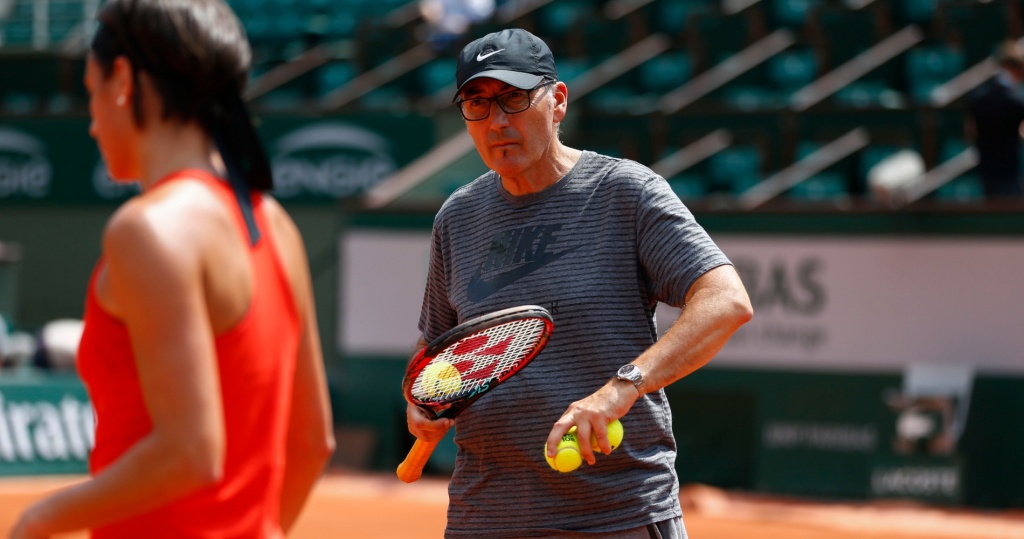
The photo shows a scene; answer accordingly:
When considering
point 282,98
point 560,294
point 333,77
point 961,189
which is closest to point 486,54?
point 560,294

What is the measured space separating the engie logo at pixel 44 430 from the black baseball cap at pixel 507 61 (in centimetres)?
827

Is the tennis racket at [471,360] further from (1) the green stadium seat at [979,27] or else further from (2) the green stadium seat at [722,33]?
(2) the green stadium seat at [722,33]

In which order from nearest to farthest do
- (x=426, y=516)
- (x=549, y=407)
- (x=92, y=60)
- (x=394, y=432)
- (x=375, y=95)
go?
(x=92, y=60), (x=549, y=407), (x=426, y=516), (x=394, y=432), (x=375, y=95)

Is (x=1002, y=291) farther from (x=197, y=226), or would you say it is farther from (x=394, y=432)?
(x=197, y=226)

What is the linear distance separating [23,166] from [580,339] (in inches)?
539

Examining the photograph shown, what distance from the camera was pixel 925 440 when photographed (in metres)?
10.0

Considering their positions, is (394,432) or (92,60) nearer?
(92,60)

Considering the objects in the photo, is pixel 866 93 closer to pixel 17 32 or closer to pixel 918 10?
pixel 918 10

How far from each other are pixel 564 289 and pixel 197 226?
3.95 ft

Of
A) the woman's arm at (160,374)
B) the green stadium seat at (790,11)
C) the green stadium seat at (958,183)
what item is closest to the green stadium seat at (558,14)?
the green stadium seat at (790,11)

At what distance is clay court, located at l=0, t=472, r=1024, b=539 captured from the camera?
29.3 ft

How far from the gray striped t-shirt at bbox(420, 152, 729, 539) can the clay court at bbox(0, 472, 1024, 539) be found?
537 cm

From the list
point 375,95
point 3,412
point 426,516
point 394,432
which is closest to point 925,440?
point 426,516

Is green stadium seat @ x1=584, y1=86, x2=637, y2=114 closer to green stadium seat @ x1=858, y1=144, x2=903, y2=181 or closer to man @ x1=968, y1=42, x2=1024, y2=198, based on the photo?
green stadium seat @ x1=858, y1=144, x2=903, y2=181
